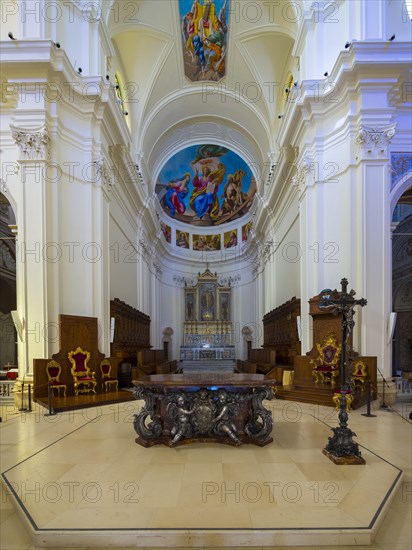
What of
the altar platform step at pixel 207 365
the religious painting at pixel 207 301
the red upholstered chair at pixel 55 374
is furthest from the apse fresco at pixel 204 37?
the altar platform step at pixel 207 365

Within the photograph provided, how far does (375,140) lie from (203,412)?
26.2 feet

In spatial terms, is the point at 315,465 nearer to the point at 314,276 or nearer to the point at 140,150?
the point at 314,276

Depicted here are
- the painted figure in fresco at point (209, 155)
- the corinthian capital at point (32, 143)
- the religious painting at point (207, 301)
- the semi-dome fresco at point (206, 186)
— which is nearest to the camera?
the corinthian capital at point (32, 143)

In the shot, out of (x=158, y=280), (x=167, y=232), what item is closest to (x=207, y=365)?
(x=158, y=280)

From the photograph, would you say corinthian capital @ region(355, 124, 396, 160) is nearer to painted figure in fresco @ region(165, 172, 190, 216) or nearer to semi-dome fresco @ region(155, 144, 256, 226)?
semi-dome fresco @ region(155, 144, 256, 226)

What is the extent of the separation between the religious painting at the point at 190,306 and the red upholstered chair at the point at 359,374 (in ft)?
53.4

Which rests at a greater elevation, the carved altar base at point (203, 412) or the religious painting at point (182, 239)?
the religious painting at point (182, 239)

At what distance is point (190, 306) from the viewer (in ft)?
81.0

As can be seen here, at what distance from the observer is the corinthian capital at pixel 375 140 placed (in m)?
9.50

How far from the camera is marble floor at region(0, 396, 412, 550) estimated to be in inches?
126

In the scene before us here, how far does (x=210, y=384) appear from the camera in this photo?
17.2ft

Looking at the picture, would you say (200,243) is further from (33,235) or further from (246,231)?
(33,235)

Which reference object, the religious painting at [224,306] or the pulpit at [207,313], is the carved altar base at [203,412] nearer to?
the pulpit at [207,313]

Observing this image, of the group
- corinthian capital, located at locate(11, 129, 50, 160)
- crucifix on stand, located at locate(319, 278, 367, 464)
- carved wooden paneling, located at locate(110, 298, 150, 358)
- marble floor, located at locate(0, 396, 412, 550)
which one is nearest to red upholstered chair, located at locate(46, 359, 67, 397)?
carved wooden paneling, located at locate(110, 298, 150, 358)
